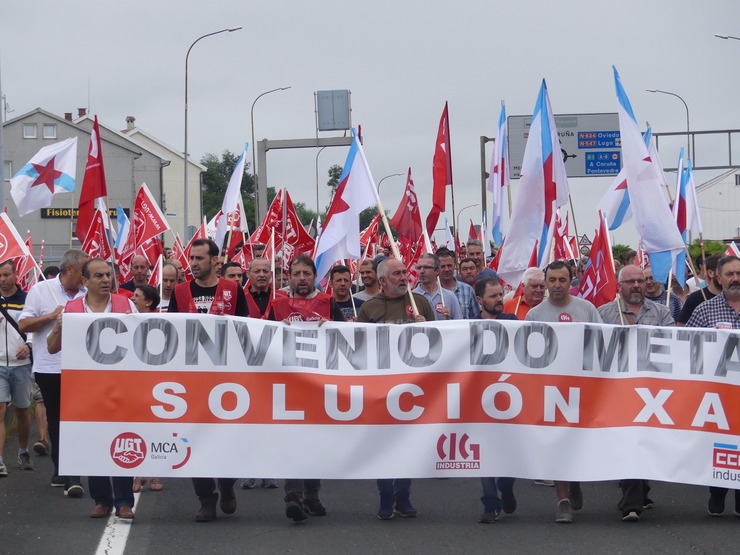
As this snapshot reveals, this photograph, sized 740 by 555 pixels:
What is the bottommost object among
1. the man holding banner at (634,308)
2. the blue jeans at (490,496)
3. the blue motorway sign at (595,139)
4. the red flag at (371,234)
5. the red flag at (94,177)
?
the blue jeans at (490,496)

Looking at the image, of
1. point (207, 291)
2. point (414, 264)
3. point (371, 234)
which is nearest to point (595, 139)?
point (371, 234)

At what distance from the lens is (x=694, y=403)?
7.91 meters

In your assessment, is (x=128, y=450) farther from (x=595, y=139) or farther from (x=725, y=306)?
(x=595, y=139)

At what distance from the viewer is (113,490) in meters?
8.26

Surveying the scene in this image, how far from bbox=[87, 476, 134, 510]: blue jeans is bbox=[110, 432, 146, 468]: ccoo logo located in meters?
0.23

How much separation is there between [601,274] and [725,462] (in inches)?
116

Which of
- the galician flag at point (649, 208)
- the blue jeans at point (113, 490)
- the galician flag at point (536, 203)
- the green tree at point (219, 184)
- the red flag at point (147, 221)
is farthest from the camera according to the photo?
the green tree at point (219, 184)

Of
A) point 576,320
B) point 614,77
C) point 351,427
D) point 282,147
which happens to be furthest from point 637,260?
point 282,147

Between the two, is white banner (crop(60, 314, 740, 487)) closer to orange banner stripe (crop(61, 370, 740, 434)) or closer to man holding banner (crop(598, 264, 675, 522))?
orange banner stripe (crop(61, 370, 740, 434))

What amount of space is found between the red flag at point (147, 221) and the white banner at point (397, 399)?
7.80 meters

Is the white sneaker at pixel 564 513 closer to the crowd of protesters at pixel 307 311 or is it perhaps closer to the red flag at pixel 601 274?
the crowd of protesters at pixel 307 311

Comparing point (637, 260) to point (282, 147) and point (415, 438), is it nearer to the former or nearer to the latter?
point (415, 438)

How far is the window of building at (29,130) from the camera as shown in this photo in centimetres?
7200

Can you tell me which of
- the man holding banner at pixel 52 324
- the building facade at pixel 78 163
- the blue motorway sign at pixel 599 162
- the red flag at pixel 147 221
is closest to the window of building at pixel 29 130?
the building facade at pixel 78 163
